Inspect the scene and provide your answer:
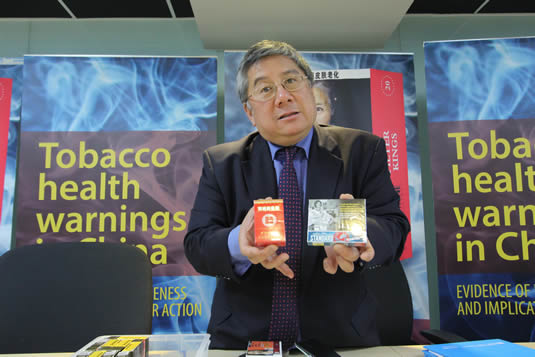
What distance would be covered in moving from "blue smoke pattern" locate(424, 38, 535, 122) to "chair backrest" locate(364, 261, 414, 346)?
156 cm

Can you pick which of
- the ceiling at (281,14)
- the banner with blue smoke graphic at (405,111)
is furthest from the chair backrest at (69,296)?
the ceiling at (281,14)

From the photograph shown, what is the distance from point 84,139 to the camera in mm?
2889

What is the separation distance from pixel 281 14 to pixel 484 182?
194 cm

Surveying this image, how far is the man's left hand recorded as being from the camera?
107cm

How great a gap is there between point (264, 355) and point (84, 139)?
250 cm

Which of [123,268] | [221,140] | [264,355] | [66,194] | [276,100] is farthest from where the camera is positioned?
[221,140]

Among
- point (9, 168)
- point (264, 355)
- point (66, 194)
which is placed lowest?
point (264, 355)

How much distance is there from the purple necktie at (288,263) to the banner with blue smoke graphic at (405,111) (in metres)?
1.58

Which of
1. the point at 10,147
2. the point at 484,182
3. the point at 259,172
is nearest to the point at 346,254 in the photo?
the point at 259,172

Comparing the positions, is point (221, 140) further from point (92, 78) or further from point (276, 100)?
point (276, 100)

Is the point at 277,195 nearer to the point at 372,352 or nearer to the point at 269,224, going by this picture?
the point at 269,224

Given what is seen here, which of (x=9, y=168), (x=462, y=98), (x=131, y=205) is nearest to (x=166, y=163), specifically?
(x=131, y=205)

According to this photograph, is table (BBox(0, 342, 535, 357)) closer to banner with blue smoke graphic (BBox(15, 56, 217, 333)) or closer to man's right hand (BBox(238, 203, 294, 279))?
man's right hand (BBox(238, 203, 294, 279))

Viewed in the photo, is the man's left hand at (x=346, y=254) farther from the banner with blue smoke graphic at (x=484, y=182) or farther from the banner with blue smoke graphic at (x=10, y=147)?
the banner with blue smoke graphic at (x=10, y=147)
